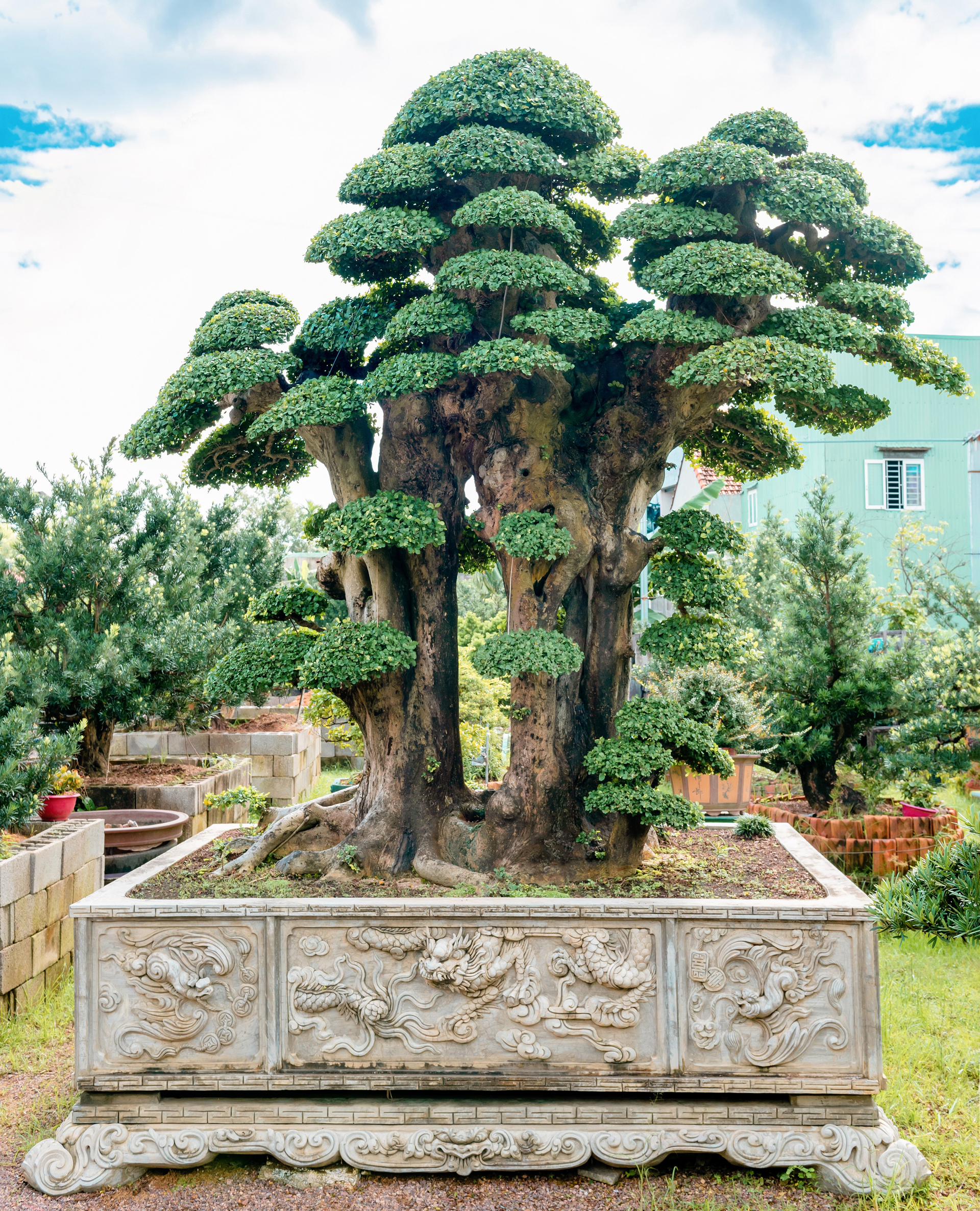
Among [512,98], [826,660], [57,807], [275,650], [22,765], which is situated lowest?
[57,807]

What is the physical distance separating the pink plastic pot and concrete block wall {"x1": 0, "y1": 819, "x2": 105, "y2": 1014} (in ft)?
21.6

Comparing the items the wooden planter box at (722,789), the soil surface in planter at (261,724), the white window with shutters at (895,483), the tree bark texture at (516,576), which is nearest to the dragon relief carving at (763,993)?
the tree bark texture at (516,576)

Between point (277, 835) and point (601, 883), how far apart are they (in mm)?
1854

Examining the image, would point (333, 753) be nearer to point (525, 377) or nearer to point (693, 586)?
point (693, 586)

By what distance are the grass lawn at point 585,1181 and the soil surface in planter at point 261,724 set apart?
24.6ft

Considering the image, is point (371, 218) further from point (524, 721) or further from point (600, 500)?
point (524, 721)

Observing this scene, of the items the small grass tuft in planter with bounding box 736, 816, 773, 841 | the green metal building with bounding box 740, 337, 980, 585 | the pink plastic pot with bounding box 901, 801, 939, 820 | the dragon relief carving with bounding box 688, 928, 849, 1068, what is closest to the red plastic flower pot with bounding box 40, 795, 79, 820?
the small grass tuft in planter with bounding box 736, 816, 773, 841

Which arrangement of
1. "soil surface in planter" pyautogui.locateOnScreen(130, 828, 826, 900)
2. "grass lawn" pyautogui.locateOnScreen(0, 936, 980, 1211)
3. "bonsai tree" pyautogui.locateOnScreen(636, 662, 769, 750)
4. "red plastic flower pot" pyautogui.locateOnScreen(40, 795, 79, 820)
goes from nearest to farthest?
"grass lawn" pyautogui.locateOnScreen(0, 936, 980, 1211) < "soil surface in planter" pyautogui.locateOnScreen(130, 828, 826, 900) < "red plastic flower pot" pyautogui.locateOnScreen(40, 795, 79, 820) < "bonsai tree" pyautogui.locateOnScreen(636, 662, 769, 750)

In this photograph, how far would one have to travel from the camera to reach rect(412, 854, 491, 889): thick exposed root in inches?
187

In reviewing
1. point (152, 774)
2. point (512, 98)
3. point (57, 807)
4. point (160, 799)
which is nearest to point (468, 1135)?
point (57, 807)

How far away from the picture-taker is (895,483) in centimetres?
1527

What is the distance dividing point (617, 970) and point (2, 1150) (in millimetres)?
2794

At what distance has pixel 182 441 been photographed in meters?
5.01

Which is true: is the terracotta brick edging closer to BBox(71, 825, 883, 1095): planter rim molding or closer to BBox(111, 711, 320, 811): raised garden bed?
BBox(71, 825, 883, 1095): planter rim molding
